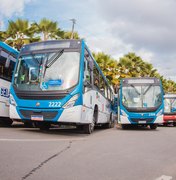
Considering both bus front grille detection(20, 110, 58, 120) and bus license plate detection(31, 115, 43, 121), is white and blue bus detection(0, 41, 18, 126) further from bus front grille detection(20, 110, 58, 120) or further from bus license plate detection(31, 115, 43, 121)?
bus license plate detection(31, 115, 43, 121)

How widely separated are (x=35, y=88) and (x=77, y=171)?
500 centimetres

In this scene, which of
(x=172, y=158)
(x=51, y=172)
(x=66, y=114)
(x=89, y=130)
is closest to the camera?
(x=51, y=172)

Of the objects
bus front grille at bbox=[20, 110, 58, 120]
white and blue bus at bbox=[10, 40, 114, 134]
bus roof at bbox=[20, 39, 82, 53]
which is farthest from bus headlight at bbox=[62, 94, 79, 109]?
bus roof at bbox=[20, 39, 82, 53]

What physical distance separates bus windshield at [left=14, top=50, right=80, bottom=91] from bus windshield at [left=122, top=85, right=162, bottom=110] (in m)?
6.65

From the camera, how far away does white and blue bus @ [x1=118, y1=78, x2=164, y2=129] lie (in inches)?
573

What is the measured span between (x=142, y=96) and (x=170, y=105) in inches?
421

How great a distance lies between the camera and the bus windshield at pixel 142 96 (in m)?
14.9

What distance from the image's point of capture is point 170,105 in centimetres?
2502

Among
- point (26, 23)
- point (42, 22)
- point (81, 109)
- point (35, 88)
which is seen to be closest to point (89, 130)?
point (81, 109)

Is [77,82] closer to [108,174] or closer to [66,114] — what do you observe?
[66,114]

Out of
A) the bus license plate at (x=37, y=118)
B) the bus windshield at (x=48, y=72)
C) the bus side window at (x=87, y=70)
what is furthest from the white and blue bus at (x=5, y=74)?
the bus side window at (x=87, y=70)

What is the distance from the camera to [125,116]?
14.9 m

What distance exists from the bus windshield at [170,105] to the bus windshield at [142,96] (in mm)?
9544

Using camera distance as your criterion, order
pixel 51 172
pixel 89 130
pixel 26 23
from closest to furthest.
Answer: pixel 51 172, pixel 89 130, pixel 26 23
